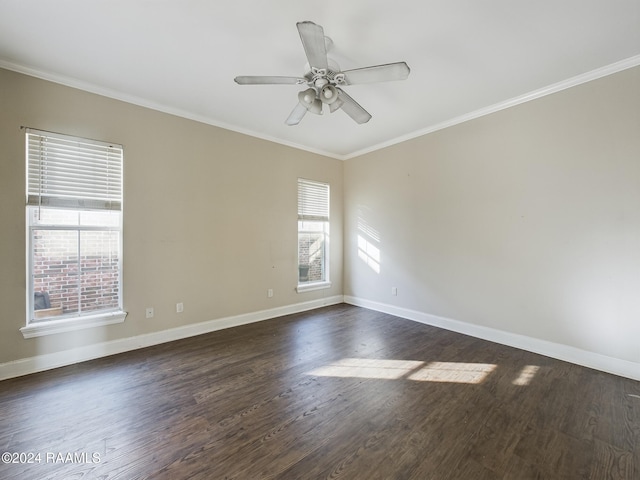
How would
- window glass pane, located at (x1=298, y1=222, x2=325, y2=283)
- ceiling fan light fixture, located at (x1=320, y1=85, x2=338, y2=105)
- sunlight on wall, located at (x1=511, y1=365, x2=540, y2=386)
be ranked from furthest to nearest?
window glass pane, located at (x1=298, y1=222, x2=325, y2=283) → sunlight on wall, located at (x1=511, y1=365, x2=540, y2=386) → ceiling fan light fixture, located at (x1=320, y1=85, x2=338, y2=105)

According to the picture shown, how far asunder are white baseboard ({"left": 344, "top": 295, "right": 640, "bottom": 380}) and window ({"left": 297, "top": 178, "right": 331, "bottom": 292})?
1438mm

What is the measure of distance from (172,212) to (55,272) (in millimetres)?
1234

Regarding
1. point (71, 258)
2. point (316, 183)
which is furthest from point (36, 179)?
point (316, 183)

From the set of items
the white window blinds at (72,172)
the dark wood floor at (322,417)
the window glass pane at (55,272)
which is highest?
the white window blinds at (72,172)

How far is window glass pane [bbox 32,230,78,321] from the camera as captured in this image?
2.58 metres

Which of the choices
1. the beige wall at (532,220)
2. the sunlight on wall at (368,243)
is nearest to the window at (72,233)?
the sunlight on wall at (368,243)

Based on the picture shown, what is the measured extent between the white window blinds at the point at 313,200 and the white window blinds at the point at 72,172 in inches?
99.9

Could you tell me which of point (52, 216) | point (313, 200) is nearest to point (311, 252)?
point (313, 200)

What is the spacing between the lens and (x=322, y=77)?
2117 mm

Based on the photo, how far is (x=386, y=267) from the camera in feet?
14.7

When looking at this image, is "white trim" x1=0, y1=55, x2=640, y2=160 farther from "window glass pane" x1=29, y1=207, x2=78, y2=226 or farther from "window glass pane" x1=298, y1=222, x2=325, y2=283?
"window glass pane" x1=298, y1=222, x2=325, y2=283

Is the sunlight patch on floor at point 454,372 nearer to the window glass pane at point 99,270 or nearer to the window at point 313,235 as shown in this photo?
the window at point 313,235

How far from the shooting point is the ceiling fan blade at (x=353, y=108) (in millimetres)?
2365

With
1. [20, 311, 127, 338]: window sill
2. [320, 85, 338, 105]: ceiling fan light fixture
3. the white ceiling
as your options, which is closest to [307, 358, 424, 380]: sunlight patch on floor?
[20, 311, 127, 338]: window sill
